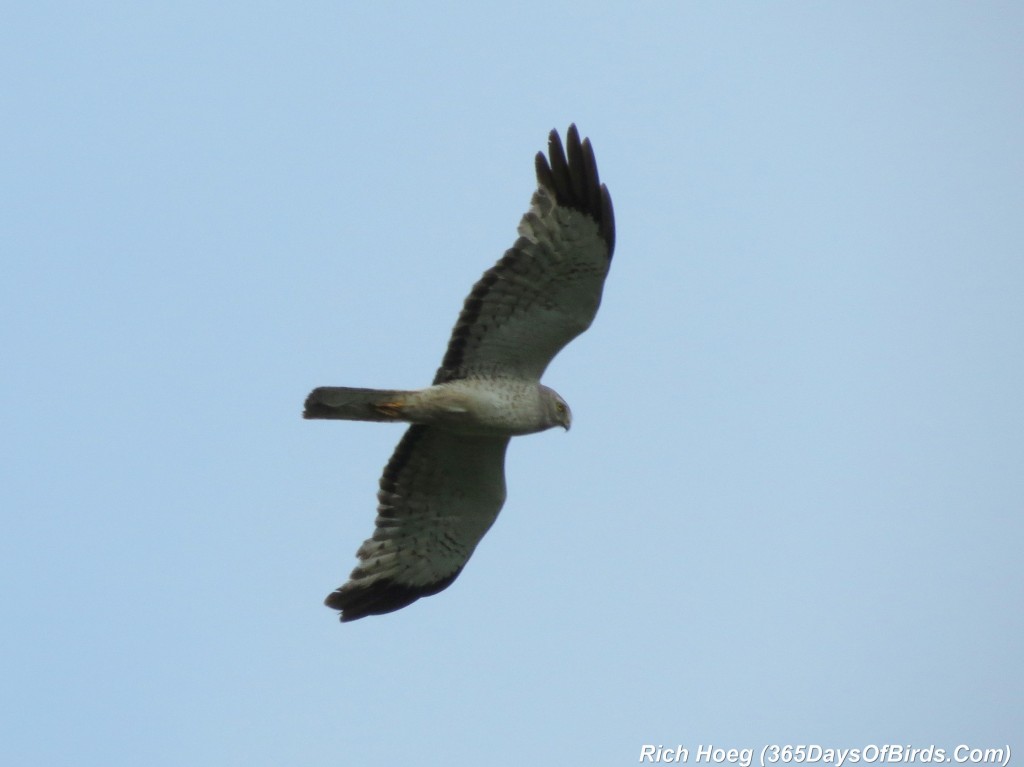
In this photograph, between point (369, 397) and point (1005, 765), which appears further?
point (1005, 765)

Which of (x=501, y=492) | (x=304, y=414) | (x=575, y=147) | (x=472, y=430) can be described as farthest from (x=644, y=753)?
(x=575, y=147)

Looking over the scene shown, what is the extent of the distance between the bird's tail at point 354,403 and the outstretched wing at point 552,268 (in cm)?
66

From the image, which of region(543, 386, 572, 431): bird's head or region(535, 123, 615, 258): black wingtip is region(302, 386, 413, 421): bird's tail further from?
region(535, 123, 615, 258): black wingtip

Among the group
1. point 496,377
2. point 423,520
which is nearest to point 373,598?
point 423,520

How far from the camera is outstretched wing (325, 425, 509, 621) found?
11.7 metres

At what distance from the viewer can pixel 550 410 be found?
36.8 feet

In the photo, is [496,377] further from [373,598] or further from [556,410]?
[373,598]

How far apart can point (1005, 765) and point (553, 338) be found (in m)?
5.74

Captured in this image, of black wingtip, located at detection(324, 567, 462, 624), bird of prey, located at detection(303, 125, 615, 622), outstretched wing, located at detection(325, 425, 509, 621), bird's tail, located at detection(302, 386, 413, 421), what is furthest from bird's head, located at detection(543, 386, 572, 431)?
black wingtip, located at detection(324, 567, 462, 624)

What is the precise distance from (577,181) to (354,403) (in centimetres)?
228

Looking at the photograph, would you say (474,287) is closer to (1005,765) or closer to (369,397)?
(369,397)

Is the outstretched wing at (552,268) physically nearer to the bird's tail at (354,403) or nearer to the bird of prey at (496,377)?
the bird of prey at (496,377)

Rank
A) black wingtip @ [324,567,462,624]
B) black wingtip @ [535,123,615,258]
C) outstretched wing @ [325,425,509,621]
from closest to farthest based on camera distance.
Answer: black wingtip @ [535,123,615,258]
outstretched wing @ [325,425,509,621]
black wingtip @ [324,567,462,624]

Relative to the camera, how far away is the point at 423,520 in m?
12.1
